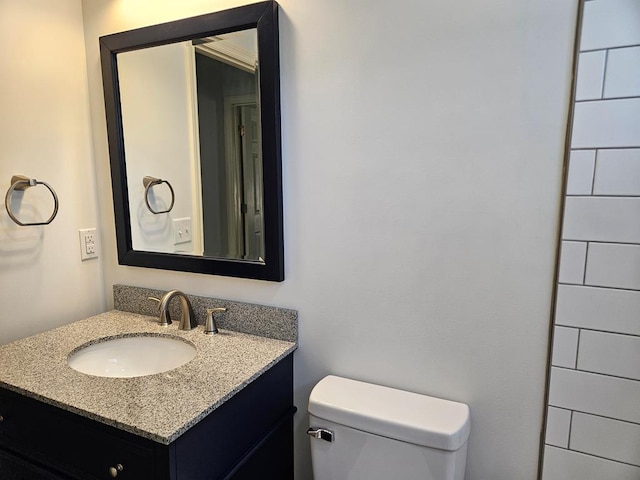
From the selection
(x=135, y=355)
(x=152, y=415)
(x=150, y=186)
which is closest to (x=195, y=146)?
(x=150, y=186)

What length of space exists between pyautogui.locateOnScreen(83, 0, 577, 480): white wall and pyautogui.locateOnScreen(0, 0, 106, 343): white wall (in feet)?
1.64

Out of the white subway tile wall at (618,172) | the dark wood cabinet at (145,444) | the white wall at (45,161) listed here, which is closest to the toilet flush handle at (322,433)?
the dark wood cabinet at (145,444)

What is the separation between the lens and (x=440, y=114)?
1.12 m

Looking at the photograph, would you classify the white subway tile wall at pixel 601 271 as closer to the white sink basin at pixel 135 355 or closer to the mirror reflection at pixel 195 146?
the mirror reflection at pixel 195 146

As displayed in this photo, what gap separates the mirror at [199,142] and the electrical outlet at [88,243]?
0.13 m

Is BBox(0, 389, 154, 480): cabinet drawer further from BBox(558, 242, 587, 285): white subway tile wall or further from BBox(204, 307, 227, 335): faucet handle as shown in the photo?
BBox(558, 242, 587, 285): white subway tile wall

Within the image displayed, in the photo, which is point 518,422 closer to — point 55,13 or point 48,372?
point 48,372

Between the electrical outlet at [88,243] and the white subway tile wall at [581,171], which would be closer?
the white subway tile wall at [581,171]

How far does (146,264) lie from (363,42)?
43.1 inches

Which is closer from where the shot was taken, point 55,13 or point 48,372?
point 48,372

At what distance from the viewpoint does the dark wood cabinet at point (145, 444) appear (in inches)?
37.2

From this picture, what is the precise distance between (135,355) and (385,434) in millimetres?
891

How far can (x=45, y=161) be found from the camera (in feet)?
4.85

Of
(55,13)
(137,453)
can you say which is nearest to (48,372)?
(137,453)
